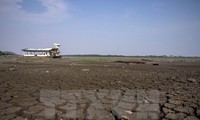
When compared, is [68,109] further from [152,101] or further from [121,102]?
[152,101]

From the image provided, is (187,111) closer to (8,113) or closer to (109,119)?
(109,119)

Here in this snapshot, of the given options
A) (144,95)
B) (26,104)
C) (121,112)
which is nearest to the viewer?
(121,112)

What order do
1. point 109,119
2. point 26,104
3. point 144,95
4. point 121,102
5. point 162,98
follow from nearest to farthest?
1. point 109,119
2. point 26,104
3. point 121,102
4. point 162,98
5. point 144,95

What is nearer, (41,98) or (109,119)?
(109,119)

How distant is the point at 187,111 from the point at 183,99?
2.92 ft

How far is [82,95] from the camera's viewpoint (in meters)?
4.98

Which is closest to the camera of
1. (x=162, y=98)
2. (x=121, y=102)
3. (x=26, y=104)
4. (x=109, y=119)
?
(x=109, y=119)

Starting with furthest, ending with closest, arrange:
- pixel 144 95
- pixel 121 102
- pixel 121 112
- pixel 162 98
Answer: pixel 144 95 < pixel 162 98 < pixel 121 102 < pixel 121 112

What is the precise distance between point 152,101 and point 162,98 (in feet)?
1.48

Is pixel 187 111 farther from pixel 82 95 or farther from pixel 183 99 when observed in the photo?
pixel 82 95

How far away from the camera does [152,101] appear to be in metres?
4.48

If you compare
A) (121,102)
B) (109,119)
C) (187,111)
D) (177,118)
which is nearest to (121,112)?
(109,119)

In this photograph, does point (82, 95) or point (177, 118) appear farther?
point (82, 95)

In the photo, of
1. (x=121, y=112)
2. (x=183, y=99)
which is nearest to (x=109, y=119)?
(x=121, y=112)
